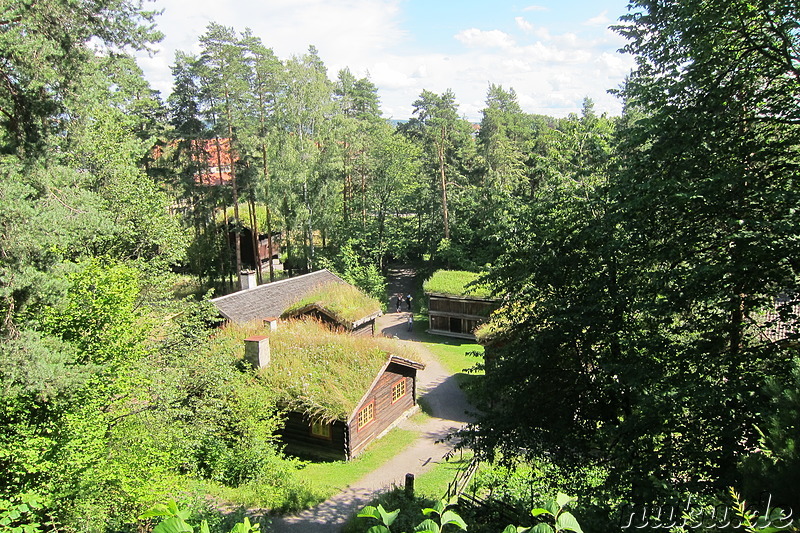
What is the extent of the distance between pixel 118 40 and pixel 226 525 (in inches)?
434

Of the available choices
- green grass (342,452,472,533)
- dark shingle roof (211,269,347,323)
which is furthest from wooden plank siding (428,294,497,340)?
green grass (342,452,472,533)

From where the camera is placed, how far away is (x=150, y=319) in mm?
13625

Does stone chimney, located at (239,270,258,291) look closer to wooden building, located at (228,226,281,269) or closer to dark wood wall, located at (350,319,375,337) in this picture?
dark wood wall, located at (350,319,375,337)

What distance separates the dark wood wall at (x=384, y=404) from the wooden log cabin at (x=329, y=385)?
4 cm

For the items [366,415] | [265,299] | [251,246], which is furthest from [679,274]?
[251,246]

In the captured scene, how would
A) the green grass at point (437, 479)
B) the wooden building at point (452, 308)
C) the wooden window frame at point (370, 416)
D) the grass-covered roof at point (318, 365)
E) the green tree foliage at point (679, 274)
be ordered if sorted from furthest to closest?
1. the wooden building at point (452, 308)
2. the wooden window frame at point (370, 416)
3. the grass-covered roof at point (318, 365)
4. the green grass at point (437, 479)
5. the green tree foliage at point (679, 274)

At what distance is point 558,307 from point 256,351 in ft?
39.5

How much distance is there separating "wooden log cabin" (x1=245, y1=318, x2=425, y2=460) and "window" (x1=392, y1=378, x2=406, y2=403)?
0.25 metres

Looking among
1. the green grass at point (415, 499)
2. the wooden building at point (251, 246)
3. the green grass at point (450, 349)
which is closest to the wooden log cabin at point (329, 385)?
the green grass at point (415, 499)

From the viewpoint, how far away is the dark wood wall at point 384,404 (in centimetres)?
1853

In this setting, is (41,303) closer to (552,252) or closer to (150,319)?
(150,319)

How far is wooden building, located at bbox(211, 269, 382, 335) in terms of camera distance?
23.4 meters

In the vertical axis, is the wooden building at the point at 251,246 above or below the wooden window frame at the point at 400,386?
above

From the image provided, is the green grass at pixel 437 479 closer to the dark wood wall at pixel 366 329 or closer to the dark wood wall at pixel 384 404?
the dark wood wall at pixel 384 404
